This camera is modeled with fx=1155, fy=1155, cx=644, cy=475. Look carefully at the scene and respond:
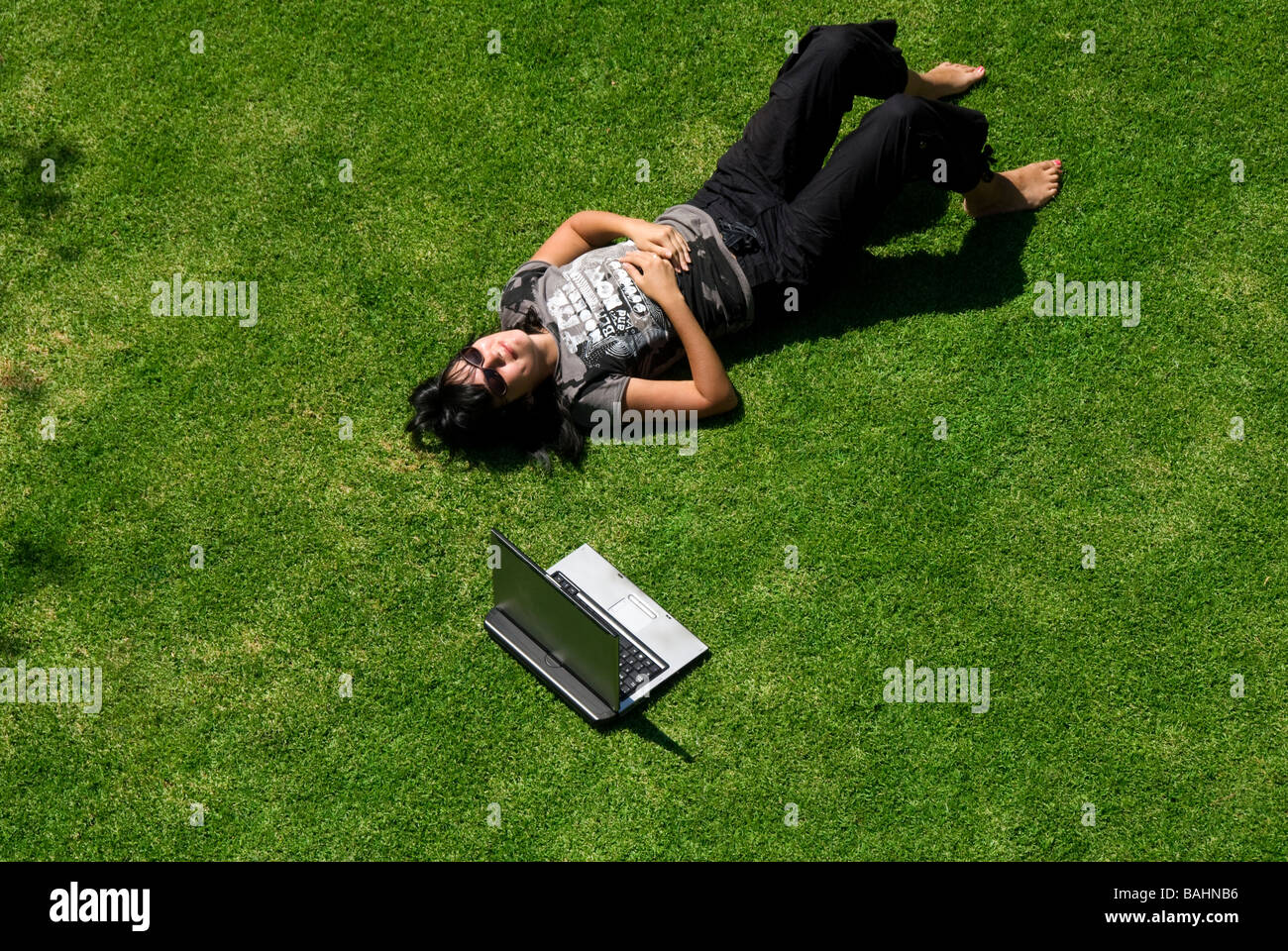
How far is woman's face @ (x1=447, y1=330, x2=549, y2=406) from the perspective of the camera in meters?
6.25

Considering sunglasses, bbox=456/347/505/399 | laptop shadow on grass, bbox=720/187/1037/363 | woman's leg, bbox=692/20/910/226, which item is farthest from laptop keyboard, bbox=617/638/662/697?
woman's leg, bbox=692/20/910/226

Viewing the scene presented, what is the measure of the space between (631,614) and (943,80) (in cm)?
386

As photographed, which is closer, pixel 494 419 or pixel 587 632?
pixel 587 632

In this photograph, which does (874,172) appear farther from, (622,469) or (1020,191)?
(622,469)

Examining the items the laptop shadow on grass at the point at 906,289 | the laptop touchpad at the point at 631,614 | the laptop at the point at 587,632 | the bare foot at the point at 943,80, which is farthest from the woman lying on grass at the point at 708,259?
the laptop touchpad at the point at 631,614

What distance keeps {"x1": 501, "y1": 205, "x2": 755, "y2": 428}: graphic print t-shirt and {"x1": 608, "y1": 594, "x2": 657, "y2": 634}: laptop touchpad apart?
106 cm

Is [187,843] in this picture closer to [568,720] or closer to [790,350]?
[568,720]

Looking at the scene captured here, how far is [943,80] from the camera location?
7.16 m

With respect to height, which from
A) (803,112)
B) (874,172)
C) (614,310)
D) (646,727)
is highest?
(803,112)

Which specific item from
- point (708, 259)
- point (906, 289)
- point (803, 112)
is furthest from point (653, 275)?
point (906, 289)

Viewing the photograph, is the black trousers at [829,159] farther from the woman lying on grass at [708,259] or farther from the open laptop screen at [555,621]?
the open laptop screen at [555,621]

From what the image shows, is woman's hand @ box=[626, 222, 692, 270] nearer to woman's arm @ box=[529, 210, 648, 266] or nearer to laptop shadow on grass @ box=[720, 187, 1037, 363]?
woman's arm @ box=[529, 210, 648, 266]
